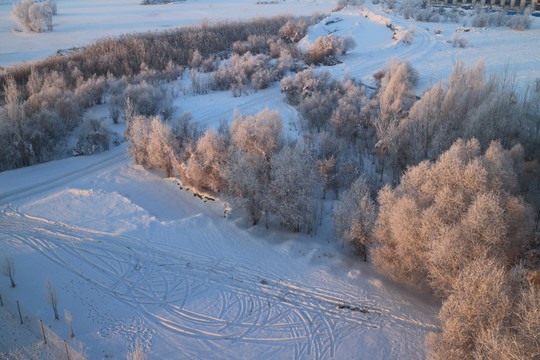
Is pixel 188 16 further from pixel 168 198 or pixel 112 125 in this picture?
pixel 168 198

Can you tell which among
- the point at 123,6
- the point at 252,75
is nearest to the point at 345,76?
the point at 252,75

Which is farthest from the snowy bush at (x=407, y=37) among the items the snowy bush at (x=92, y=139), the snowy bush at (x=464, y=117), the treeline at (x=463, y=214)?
the snowy bush at (x=92, y=139)

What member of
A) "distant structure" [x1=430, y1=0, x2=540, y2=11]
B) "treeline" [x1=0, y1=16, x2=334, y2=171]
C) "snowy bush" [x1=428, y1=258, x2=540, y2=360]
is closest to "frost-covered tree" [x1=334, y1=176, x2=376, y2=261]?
"snowy bush" [x1=428, y1=258, x2=540, y2=360]

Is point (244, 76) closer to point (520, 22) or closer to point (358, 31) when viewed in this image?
point (358, 31)

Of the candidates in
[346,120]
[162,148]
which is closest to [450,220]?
[346,120]

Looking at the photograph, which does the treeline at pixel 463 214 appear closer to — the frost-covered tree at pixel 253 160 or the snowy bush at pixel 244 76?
the frost-covered tree at pixel 253 160
